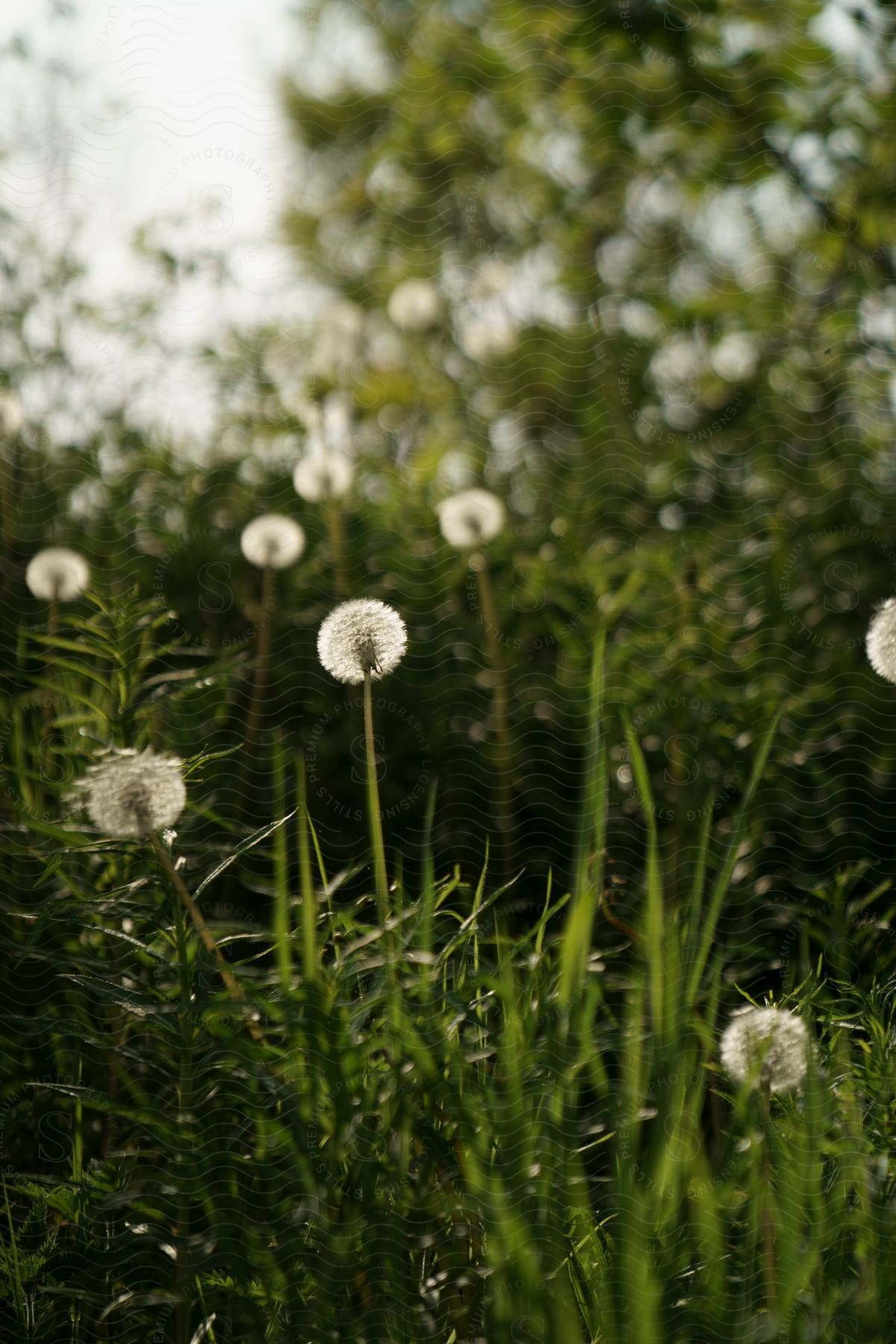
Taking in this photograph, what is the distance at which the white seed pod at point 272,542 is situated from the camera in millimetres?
2104

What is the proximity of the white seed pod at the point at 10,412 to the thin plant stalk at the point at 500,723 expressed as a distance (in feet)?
3.61

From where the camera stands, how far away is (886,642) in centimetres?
147

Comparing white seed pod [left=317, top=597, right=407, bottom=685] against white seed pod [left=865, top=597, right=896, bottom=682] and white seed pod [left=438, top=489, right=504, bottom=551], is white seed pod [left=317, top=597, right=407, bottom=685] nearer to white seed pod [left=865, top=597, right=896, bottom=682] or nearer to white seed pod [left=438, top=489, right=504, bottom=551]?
white seed pod [left=865, top=597, right=896, bottom=682]

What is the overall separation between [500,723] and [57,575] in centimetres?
82

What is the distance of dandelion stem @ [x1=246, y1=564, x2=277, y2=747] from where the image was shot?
6.52 ft

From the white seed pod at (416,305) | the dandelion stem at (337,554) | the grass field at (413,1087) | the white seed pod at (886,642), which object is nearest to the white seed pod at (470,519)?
the dandelion stem at (337,554)

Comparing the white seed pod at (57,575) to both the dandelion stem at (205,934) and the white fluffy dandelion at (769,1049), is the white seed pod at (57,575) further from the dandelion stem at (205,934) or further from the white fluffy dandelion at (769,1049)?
the white fluffy dandelion at (769,1049)

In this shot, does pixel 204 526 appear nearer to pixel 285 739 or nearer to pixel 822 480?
pixel 285 739

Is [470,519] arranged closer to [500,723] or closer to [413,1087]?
[500,723]

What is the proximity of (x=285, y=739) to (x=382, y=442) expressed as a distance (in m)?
1.63

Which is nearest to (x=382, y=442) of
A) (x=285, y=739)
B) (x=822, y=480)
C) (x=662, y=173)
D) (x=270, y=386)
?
Result: (x=270, y=386)

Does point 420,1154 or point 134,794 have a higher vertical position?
point 134,794

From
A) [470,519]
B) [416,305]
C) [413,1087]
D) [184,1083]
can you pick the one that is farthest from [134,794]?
[416,305]

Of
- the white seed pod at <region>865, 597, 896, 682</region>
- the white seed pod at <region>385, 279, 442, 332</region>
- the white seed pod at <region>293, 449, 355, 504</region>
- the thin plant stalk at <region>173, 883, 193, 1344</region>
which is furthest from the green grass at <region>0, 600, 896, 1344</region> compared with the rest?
the white seed pod at <region>385, 279, 442, 332</region>
